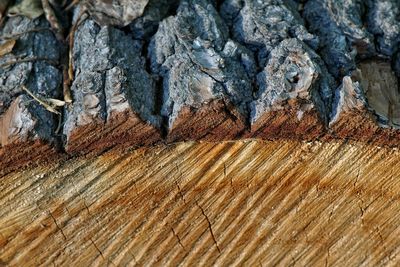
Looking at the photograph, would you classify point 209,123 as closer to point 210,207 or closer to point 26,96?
point 210,207

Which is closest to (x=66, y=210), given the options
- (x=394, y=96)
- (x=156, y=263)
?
(x=156, y=263)

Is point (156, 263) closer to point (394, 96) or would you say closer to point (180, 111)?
point (180, 111)

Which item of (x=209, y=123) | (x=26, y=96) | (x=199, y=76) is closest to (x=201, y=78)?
(x=199, y=76)

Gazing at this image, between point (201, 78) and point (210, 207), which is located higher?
point (201, 78)

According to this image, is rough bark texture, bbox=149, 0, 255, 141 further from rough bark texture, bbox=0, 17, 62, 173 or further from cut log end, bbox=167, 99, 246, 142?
rough bark texture, bbox=0, 17, 62, 173

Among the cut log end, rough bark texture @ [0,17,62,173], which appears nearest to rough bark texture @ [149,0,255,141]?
the cut log end

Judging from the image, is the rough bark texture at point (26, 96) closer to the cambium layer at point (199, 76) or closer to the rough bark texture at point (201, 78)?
the cambium layer at point (199, 76)
